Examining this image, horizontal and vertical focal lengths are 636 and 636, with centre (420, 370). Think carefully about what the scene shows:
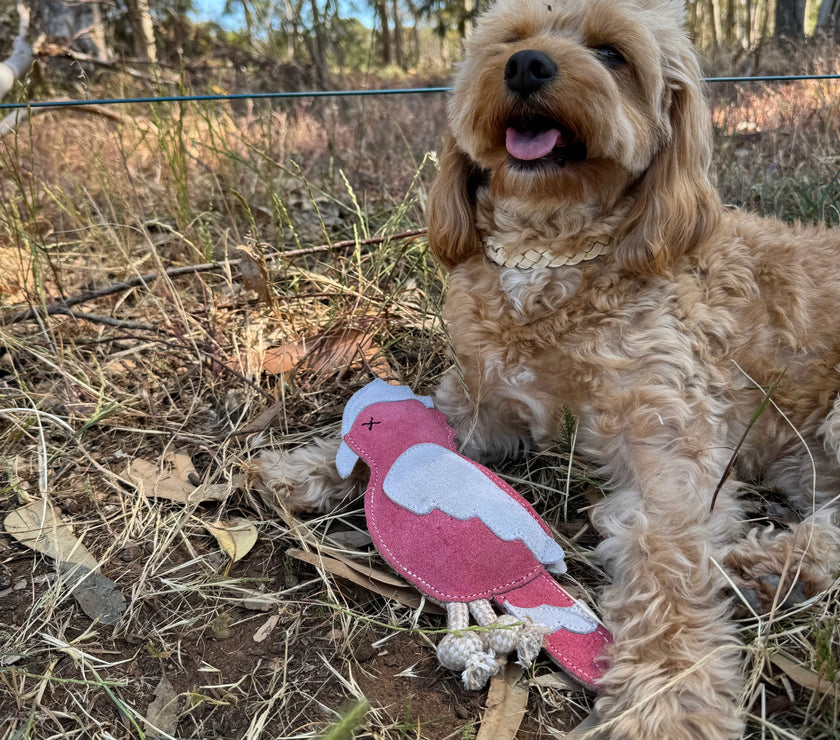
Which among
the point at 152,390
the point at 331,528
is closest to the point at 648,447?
the point at 331,528

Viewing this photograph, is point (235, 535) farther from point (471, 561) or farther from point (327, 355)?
point (327, 355)

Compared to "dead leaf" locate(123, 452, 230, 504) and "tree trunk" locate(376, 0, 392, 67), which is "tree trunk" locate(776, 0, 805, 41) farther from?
"dead leaf" locate(123, 452, 230, 504)

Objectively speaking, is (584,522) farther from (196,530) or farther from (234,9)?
(234,9)

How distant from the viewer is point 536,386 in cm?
213

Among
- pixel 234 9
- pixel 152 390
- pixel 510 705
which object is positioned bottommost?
pixel 510 705

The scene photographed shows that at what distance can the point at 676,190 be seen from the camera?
201cm

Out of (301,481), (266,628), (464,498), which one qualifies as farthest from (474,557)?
(301,481)

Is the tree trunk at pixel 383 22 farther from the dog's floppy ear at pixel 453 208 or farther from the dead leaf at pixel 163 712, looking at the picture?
the dead leaf at pixel 163 712

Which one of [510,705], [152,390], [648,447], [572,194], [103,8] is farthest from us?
[103,8]

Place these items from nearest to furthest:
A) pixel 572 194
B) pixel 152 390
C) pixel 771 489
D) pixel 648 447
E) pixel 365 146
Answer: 1. pixel 648 447
2. pixel 572 194
3. pixel 771 489
4. pixel 152 390
5. pixel 365 146

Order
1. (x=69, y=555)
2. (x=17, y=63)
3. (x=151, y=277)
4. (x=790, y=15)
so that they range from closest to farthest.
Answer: (x=69, y=555), (x=151, y=277), (x=17, y=63), (x=790, y=15)

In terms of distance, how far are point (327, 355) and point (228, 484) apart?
0.82 metres

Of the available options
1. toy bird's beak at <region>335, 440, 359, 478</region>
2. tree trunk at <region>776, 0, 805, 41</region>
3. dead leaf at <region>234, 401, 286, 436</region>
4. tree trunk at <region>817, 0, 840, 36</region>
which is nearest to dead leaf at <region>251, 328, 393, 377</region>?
dead leaf at <region>234, 401, 286, 436</region>

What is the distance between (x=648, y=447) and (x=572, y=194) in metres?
0.84
